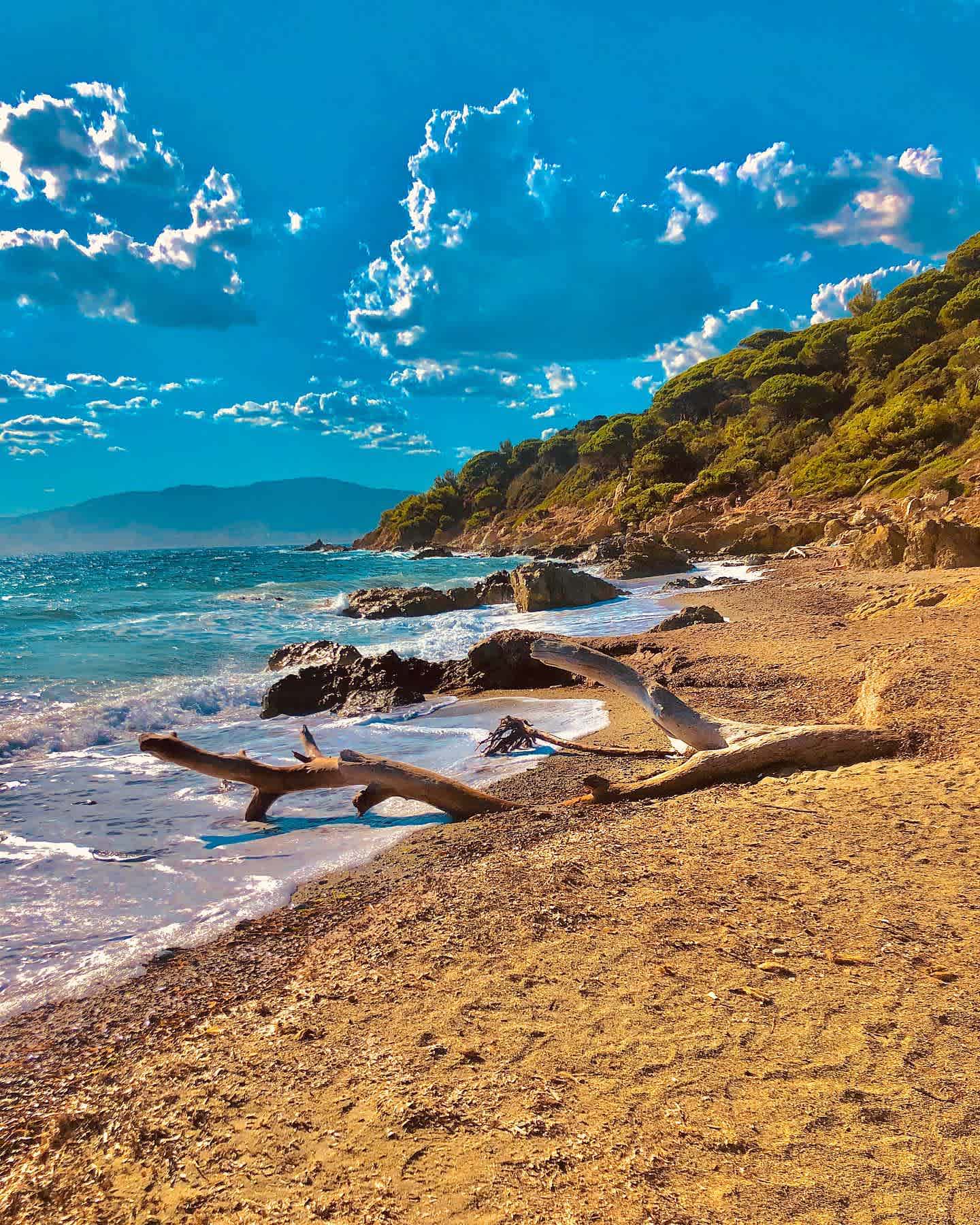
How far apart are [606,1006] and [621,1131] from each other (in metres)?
0.61

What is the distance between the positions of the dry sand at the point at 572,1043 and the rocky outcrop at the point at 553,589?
15209 millimetres

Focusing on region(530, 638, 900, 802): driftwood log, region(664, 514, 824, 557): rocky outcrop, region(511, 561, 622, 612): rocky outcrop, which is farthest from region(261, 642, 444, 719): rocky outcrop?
region(664, 514, 824, 557): rocky outcrop

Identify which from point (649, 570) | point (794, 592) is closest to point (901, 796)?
point (794, 592)

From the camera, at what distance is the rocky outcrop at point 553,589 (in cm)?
1977

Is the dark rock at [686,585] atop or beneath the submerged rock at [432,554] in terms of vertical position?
beneath

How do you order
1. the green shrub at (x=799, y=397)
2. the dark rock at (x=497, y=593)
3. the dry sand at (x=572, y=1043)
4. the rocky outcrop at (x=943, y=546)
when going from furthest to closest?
the green shrub at (x=799, y=397), the dark rock at (x=497, y=593), the rocky outcrop at (x=943, y=546), the dry sand at (x=572, y=1043)

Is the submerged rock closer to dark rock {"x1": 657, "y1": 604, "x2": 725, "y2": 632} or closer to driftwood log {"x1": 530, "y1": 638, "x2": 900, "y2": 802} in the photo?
dark rock {"x1": 657, "y1": 604, "x2": 725, "y2": 632}

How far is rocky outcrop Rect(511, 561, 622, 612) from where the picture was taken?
64.8 ft

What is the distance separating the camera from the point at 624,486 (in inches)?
2384

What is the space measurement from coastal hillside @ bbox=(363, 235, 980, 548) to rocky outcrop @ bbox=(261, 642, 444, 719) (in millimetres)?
25843

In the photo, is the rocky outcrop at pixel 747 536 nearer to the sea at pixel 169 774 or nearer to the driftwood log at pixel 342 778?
the sea at pixel 169 774

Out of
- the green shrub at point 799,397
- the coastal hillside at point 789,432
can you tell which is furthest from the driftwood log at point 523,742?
the green shrub at point 799,397

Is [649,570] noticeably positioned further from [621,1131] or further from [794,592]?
[621,1131]

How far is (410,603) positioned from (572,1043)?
62.2ft
